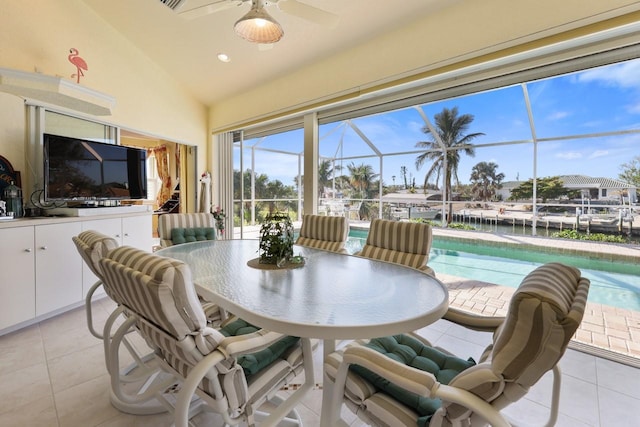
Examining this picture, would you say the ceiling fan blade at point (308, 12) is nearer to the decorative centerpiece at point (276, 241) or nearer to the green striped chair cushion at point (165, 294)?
the decorative centerpiece at point (276, 241)

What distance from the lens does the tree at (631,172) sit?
10.4 feet

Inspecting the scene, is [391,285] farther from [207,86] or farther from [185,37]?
[207,86]

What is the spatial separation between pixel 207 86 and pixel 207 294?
414 cm

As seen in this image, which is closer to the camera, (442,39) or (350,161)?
(442,39)

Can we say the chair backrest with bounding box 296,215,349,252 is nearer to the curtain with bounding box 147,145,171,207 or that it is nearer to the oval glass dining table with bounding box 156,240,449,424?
the oval glass dining table with bounding box 156,240,449,424

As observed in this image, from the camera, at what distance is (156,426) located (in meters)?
1.57

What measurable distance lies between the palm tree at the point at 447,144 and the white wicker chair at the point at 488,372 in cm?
443

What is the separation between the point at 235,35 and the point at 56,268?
3.08 metres

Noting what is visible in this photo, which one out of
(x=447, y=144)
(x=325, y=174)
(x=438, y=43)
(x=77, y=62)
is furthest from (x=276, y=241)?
(x=447, y=144)

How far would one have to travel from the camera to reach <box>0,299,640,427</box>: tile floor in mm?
1618

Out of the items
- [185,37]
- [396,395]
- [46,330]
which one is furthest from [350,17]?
[46,330]

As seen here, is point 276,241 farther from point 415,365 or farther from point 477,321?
point 477,321

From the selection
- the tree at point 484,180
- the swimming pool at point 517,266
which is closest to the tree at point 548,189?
the tree at point 484,180

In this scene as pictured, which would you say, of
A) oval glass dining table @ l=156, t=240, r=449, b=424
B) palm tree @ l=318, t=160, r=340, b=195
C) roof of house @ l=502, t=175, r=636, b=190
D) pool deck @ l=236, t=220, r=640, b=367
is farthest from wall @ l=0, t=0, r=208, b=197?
roof of house @ l=502, t=175, r=636, b=190
